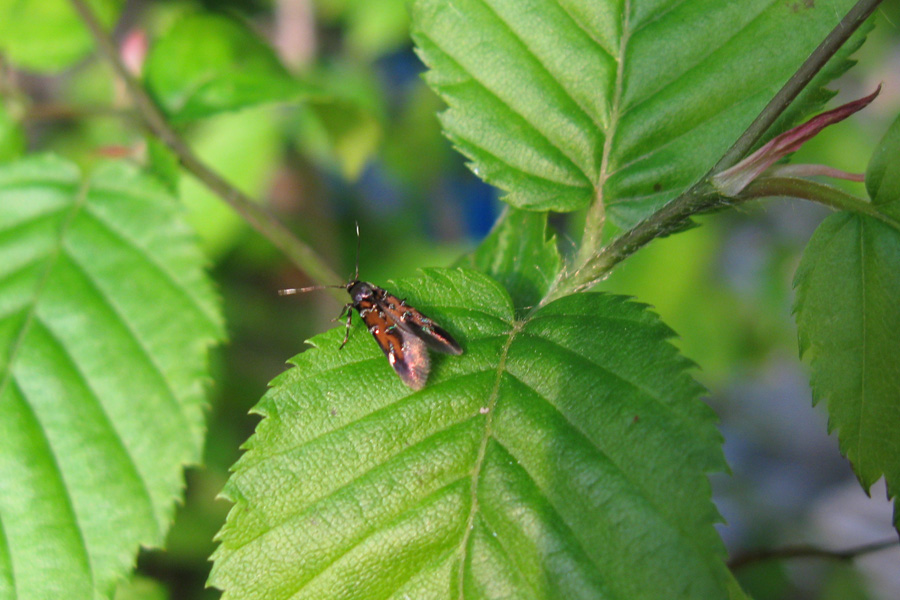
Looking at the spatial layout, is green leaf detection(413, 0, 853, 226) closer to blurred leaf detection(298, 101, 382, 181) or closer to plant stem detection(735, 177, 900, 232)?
plant stem detection(735, 177, 900, 232)

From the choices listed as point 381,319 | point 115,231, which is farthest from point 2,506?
point 381,319

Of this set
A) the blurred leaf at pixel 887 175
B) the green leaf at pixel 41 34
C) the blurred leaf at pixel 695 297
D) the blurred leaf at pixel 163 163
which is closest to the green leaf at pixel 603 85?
the blurred leaf at pixel 887 175

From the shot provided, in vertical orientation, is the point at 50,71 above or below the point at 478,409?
above

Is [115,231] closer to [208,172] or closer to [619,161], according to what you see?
[208,172]

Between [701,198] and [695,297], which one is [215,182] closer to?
[701,198]

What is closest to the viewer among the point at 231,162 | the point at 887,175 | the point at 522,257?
the point at 887,175

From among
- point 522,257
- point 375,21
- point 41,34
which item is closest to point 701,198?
point 522,257

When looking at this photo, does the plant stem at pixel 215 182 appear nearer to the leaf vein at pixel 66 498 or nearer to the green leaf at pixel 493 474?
the green leaf at pixel 493 474
